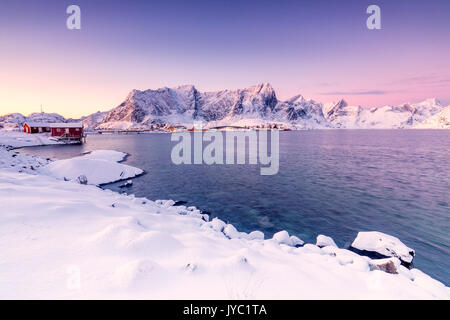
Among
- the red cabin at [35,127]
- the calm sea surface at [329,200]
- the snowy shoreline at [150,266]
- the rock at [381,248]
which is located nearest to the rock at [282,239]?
the snowy shoreline at [150,266]

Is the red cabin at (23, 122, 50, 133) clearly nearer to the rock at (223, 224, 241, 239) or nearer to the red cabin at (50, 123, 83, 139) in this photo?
the red cabin at (50, 123, 83, 139)

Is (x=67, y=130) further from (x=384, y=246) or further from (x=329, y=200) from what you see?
(x=384, y=246)

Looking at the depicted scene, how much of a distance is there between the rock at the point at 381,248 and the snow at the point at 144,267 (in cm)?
102

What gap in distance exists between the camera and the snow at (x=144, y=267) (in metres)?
4.35

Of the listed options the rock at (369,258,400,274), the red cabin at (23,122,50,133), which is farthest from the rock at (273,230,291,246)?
the red cabin at (23,122,50,133)

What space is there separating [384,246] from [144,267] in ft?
35.0

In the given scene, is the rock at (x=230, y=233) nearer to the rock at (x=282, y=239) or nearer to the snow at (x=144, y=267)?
the rock at (x=282, y=239)

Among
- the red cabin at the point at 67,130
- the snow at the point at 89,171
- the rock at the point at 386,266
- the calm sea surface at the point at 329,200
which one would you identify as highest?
the red cabin at the point at 67,130

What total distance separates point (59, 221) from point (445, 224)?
22.5 m

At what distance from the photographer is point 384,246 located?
941 cm

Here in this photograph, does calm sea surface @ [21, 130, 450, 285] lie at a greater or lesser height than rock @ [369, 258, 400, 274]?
lesser

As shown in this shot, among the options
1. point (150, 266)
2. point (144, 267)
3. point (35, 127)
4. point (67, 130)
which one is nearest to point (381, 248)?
point (150, 266)

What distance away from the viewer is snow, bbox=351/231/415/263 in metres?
9.04

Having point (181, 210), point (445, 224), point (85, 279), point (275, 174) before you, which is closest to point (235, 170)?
point (275, 174)
